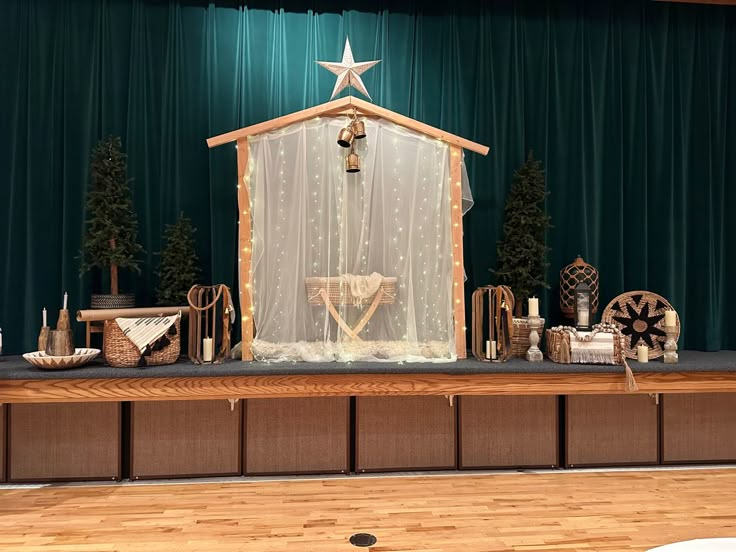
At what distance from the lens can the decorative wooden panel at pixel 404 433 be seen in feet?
11.9

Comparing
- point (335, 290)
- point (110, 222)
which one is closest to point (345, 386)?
point (335, 290)

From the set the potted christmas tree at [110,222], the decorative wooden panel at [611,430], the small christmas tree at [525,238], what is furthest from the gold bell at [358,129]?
the decorative wooden panel at [611,430]

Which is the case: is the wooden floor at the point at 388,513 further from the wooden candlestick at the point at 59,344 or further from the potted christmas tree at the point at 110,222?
the potted christmas tree at the point at 110,222

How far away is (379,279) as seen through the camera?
3.71 meters

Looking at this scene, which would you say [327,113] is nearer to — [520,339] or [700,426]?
[520,339]

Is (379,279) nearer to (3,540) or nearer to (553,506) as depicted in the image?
(553,506)

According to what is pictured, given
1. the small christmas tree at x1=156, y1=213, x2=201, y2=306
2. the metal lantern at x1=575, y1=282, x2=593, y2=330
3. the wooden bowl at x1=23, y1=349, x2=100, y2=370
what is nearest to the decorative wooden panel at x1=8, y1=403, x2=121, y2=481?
the wooden bowl at x1=23, y1=349, x2=100, y2=370

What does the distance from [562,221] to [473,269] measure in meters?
0.88

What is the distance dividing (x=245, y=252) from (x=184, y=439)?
130 cm

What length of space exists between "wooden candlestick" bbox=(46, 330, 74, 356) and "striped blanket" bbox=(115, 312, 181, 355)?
32 cm

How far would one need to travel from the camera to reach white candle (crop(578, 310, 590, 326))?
12.8ft

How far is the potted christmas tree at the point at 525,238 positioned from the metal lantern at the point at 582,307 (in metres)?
0.28

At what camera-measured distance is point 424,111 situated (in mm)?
4461

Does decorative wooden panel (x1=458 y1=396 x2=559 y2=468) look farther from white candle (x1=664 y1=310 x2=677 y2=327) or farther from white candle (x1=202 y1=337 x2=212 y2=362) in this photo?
white candle (x1=202 y1=337 x2=212 y2=362)
